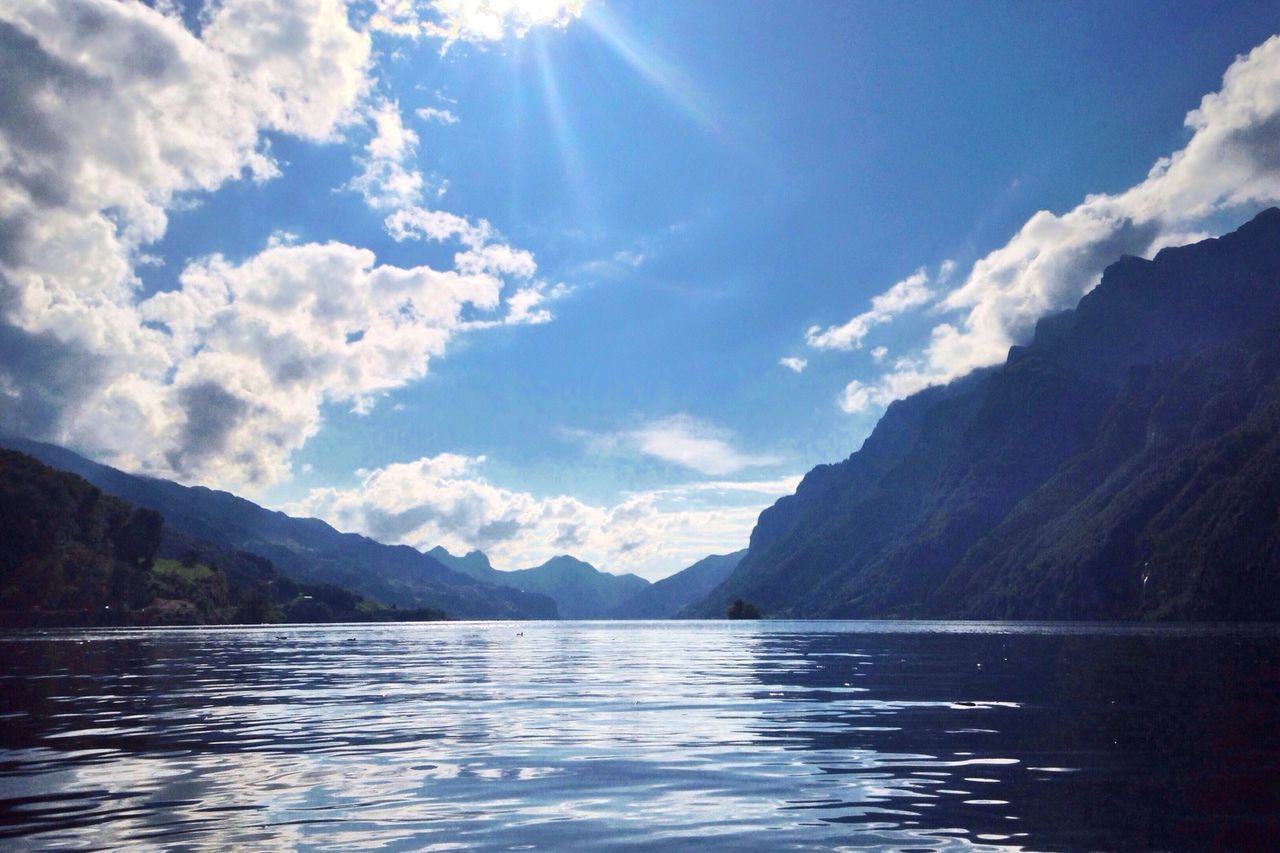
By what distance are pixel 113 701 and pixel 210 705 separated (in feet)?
17.8

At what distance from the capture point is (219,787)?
2364 centimetres

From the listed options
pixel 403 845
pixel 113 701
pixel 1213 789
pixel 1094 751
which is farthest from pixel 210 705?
pixel 1213 789

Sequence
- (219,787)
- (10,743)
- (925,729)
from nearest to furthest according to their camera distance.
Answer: (219,787) → (10,743) → (925,729)

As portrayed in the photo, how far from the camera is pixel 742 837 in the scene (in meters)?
18.3

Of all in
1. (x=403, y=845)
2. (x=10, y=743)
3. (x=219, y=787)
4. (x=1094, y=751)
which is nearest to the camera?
(x=403, y=845)

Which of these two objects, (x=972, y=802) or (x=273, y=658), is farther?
(x=273, y=658)

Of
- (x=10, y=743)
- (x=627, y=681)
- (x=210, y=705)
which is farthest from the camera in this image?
(x=627, y=681)

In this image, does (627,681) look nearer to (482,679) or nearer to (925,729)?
(482,679)

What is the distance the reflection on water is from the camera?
1886 centimetres

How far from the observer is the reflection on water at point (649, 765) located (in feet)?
61.9

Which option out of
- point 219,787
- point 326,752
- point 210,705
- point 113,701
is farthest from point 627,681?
point 219,787

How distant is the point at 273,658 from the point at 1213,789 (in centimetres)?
9530

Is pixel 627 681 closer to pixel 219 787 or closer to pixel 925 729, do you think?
pixel 925 729

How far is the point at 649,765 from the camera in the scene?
27.3 m
